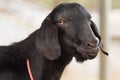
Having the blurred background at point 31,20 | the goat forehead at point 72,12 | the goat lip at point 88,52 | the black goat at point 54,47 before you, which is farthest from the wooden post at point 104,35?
the goat lip at point 88,52

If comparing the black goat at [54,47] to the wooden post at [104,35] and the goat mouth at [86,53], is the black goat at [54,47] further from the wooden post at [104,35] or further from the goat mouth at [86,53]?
the wooden post at [104,35]

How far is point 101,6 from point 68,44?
2.11 m

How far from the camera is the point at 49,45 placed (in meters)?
3.93

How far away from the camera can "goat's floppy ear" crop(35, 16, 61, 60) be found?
3922 millimetres

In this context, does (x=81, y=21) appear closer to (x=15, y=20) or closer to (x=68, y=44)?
(x=68, y=44)

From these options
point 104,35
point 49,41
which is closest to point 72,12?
point 49,41

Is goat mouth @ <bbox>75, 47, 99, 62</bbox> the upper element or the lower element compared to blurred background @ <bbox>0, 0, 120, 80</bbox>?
upper

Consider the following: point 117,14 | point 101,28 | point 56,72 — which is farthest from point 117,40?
point 56,72

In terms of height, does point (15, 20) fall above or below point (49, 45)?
below

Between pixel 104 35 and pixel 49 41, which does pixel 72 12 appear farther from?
pixel 104 35

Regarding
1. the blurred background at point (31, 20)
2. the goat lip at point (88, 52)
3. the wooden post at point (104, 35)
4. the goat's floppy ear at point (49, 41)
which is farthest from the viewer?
the blurred background at point (31, 20)

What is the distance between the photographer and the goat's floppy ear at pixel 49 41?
3922 millimetres

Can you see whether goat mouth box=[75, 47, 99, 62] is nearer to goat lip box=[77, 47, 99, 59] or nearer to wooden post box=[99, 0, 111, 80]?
goat lip box=[77, 47, 99, 59]

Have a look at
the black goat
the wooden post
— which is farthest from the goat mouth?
the wooden post
